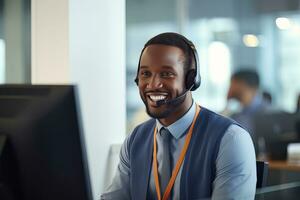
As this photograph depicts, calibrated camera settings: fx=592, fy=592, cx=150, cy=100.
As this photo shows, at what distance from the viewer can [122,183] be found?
201cm

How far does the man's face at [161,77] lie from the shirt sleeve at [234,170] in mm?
220

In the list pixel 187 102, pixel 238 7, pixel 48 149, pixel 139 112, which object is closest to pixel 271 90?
pixel 238 7

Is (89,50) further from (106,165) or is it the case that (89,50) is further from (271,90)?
(271,90)

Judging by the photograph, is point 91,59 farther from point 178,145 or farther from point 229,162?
point 229,162

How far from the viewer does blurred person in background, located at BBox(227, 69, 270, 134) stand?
4966mm

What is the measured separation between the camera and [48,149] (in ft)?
4.02

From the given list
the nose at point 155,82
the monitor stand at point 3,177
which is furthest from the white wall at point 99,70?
the monitor stand at point 3,177

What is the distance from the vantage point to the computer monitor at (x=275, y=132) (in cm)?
484

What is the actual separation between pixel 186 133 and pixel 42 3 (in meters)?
1.63

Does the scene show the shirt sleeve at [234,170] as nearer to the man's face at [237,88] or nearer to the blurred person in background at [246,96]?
the blurred person in background at [246,96]

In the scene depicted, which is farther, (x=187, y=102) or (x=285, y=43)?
(x=285, y=43)

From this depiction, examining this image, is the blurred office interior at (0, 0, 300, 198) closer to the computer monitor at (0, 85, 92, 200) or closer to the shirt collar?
the shirt collar

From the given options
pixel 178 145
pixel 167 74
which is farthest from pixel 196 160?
pixel 167 74

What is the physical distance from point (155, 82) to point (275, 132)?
10.9ft
